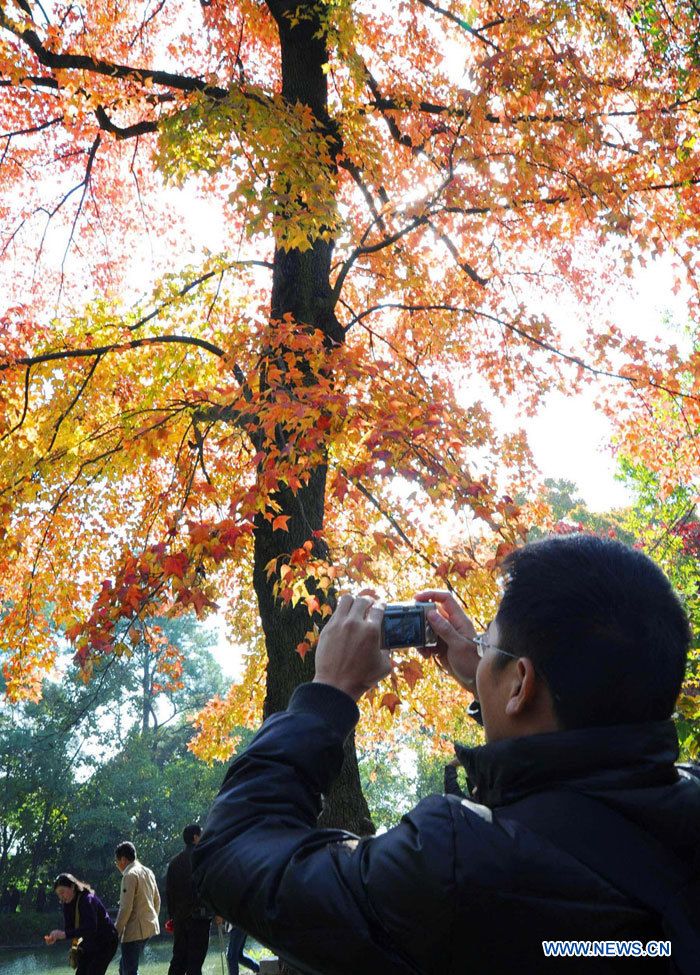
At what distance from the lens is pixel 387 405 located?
Answer: 6141mm

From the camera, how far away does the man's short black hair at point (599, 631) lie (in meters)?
1.11

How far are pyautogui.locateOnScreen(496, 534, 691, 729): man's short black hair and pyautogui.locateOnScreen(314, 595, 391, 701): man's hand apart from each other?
9.2 inches

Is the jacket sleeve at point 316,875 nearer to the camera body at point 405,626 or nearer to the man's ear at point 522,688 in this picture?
the man's ear at point 522,688

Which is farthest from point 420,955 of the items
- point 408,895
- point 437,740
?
point 437,740

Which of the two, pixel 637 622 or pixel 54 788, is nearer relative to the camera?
pixel 637 622

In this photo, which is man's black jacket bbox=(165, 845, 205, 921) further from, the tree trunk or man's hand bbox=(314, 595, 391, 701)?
man's hand bbox=(314, 595, 391, 701)

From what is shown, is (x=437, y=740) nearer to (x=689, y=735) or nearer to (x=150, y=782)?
(x=689, y=735)

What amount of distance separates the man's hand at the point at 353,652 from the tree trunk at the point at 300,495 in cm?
438

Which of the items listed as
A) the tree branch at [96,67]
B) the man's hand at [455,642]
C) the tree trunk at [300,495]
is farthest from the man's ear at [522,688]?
the tree branch at [96,67]

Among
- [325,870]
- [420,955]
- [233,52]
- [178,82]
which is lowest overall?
[420,955]

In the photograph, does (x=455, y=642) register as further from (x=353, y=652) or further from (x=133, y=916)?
(x=133, y=916)

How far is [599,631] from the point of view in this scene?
3.72 ft

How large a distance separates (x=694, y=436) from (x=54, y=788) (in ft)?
96.6

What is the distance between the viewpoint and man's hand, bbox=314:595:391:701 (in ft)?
4.33
